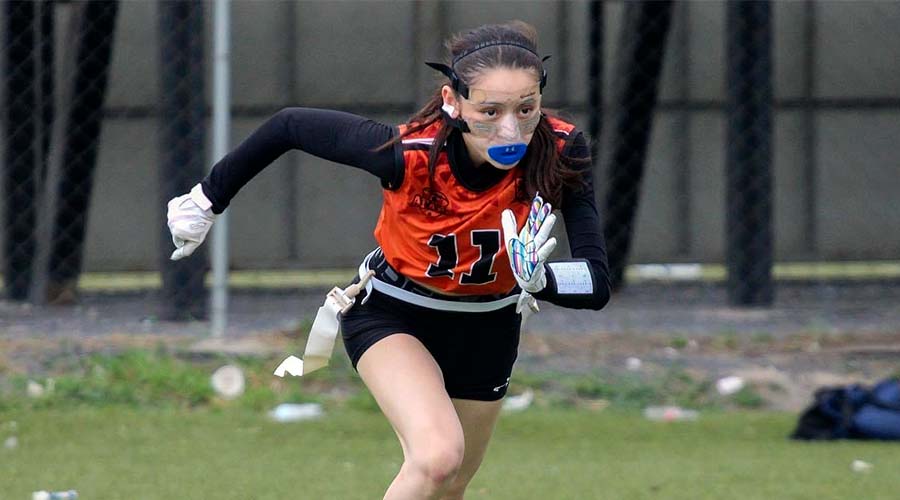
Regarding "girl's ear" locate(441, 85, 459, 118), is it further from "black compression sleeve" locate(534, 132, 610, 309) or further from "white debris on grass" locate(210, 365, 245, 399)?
"white debris on grass" locate(210, 365, 245, 399)

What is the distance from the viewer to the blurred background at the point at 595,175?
25.6ft

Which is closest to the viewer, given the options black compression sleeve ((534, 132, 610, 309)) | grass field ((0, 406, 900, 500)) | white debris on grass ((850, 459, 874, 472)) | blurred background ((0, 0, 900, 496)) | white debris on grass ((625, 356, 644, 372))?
black compression sleeve ((534, 132, 610, 309))

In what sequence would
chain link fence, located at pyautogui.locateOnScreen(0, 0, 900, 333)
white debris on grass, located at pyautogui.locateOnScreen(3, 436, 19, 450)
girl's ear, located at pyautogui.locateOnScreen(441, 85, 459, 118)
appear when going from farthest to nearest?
chain link fence, located at pyautogui.locateOnScreen(0, 0, 900, 333) < white debris on grass, located at pyautogui.locateOnScreen(3, 436, 19, 450) < girl's ear, located at pyautogui.locateOnScreen(441, 85, 459, 118)

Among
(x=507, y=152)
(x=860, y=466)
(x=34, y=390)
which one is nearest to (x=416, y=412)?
(x=507, y=152)

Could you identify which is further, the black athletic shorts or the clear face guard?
the black athletic shorts

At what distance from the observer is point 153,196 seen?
1084 centimetres

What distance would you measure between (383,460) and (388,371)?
229cm

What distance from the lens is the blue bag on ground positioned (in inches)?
254

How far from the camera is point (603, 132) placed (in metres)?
9.92

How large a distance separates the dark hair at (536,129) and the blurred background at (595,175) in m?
3.49

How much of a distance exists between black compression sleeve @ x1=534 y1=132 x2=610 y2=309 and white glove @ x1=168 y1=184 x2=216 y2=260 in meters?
0.99

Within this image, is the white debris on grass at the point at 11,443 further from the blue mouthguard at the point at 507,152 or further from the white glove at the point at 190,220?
the blue mouthguard at the point at 507,152


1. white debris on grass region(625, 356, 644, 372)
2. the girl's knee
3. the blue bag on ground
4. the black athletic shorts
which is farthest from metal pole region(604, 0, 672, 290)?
the girl's knee

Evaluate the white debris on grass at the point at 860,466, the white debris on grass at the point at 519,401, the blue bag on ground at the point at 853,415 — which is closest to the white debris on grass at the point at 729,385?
the blue bag on ground at the point at 853,415
